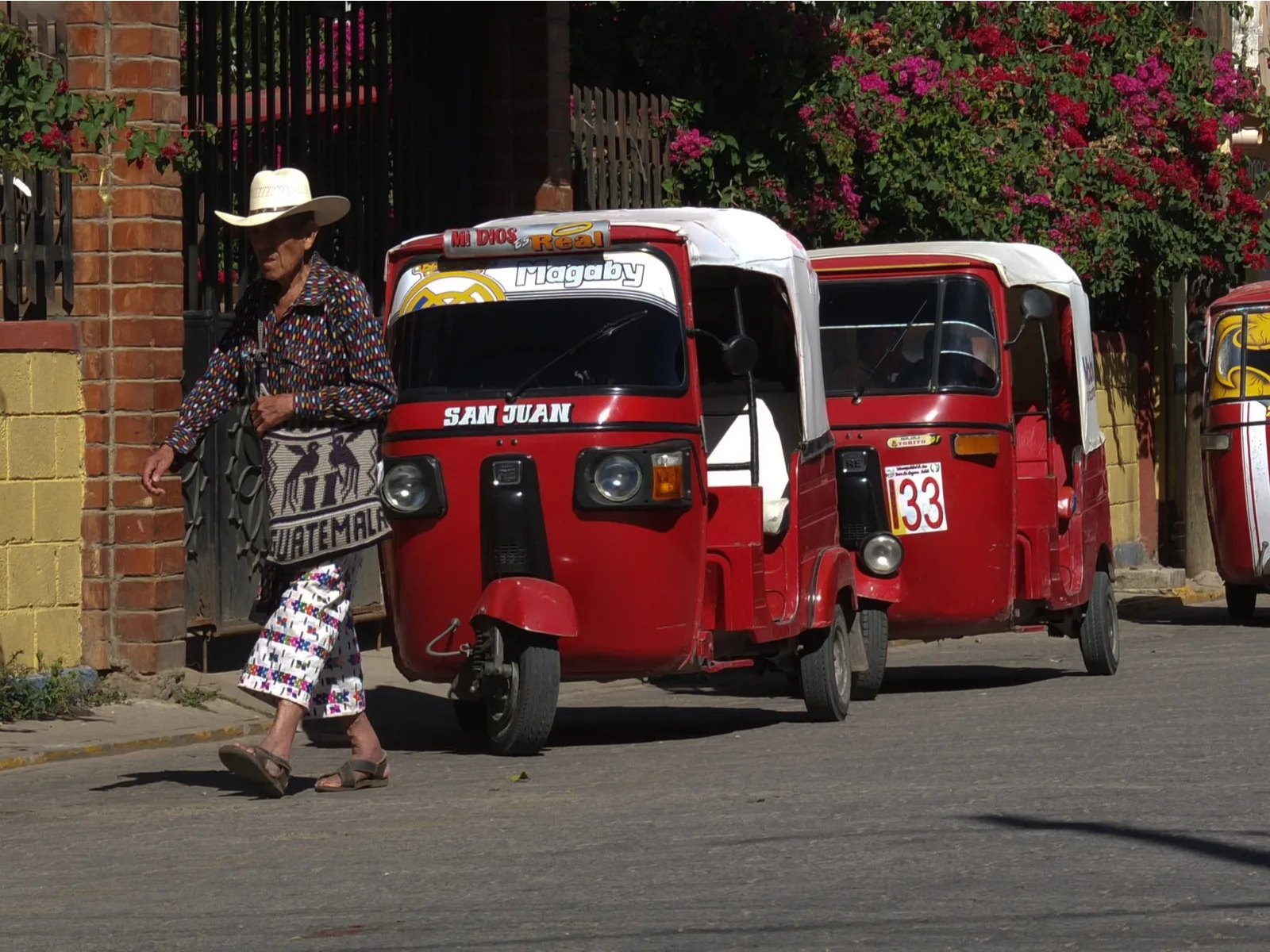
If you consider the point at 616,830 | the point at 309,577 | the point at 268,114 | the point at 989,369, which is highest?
the point at 268,114

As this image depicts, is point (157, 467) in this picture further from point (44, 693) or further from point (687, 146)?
point (687, 146)

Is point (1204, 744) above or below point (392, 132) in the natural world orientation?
below

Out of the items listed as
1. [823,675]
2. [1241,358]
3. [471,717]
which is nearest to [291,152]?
[471,717]

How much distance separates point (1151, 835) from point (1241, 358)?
36.7 feet

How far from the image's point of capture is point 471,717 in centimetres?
1068

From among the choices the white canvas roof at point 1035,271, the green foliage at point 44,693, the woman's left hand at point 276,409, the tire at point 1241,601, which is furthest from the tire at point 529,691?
the tire at point 1241,601

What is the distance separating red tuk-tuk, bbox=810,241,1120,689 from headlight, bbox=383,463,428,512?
10.4 ft

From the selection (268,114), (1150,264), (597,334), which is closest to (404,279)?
(597,334)

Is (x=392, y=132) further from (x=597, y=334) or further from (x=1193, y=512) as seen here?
(x=1193, y=512)

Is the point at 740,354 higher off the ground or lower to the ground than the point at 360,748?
higher

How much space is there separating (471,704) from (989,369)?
11.7ft

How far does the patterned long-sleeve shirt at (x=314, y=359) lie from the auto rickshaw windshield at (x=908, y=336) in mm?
4471

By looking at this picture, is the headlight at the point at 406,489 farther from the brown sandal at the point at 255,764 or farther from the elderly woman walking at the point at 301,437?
the brown sandal at the point at 255,764

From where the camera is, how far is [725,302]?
11.3 m
